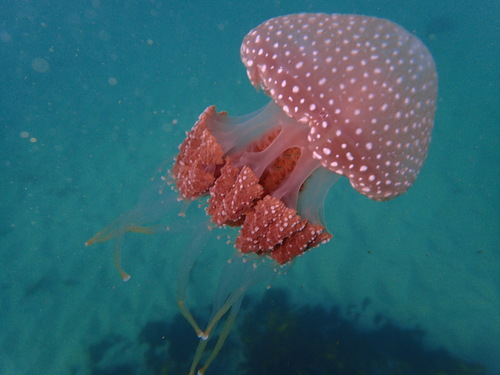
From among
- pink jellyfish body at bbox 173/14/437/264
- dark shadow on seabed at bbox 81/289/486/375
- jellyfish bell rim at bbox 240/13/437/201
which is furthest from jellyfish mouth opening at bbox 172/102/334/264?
dark shadow on seabed at bbox 81/289/486/375

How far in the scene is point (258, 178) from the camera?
3.01 metres

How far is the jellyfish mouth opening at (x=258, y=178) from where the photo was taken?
2.81 meters

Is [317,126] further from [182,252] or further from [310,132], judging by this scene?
[182,252]

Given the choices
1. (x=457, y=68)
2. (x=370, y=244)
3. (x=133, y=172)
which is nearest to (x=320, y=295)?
(x=370, y=244)

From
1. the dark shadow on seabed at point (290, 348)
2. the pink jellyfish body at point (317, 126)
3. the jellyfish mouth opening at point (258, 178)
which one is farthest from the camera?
the dark shadow on seabed at point (290, 348)

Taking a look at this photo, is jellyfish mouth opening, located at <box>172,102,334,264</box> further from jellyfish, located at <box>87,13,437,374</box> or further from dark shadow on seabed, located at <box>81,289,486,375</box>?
dark shadow on seabed, located at <box>81,289,486,375</box>

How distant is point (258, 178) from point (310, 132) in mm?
737

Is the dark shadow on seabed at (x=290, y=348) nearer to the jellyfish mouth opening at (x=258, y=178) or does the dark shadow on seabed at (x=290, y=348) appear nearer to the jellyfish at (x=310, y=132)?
the jellyfish at (x=310, y=132)

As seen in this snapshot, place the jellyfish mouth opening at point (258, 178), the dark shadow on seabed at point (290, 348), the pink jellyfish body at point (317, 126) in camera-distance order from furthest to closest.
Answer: the dark shadow on seabed at point (290, 348) < the jellyfish mouth opening at point (258, 178) < the pink jellyfish body at point (317, 126)

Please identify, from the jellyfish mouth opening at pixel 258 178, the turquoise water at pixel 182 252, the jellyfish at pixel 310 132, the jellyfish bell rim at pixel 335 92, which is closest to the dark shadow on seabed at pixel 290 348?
the turquoise water at pixel 182 252

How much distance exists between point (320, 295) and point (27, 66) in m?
18.7

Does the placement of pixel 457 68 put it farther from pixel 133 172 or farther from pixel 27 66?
pixel 27 66

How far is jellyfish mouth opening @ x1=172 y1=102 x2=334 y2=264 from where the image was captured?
111 inches

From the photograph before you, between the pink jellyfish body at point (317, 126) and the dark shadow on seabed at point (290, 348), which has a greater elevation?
the pink jellyfish body at point (317, 126)
